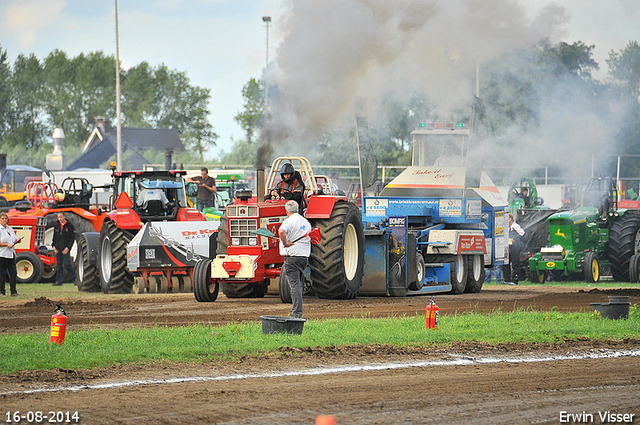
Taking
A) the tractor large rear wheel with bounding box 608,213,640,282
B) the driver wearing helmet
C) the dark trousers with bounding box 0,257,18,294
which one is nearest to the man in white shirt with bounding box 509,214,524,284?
the tractor large rear wheel with bounding box 608,213,640,282

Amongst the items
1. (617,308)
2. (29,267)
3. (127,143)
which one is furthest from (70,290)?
(127,143)

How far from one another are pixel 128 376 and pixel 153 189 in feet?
37.9

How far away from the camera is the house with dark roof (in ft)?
206

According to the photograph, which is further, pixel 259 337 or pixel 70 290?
pixel 70 290

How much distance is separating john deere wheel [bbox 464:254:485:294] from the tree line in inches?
2497

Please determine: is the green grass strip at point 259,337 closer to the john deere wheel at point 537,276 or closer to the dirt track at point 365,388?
the dirt track at point 365,388

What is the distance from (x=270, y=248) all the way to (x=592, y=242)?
37.9ft

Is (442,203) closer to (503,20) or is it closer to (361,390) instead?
(503,20)

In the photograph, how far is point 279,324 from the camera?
973cm

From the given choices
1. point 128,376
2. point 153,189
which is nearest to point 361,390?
point 128,376

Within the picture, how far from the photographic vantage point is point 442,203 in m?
18.0

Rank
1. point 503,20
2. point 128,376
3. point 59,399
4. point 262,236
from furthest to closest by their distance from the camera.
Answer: point 503,20 → point 262,236 → point 128,376 → point 59,399

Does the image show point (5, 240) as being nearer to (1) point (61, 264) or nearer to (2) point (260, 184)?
(1) point (61, 264)

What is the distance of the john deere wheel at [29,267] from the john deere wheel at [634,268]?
15318 millimetres
